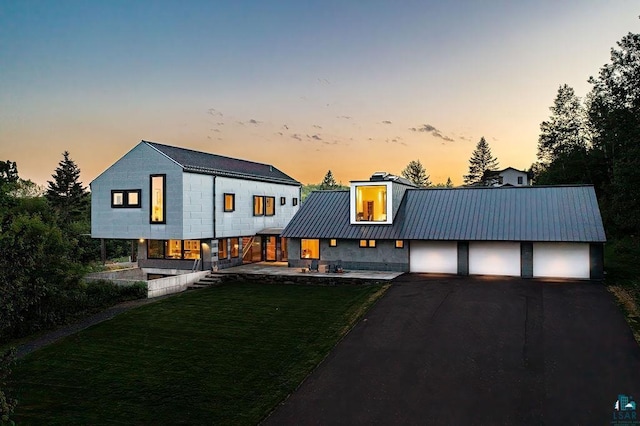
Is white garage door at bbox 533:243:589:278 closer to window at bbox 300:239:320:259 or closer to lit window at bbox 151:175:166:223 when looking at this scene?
window at bbox 300:239:320:259

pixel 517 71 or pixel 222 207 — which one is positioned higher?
pixel 517 71

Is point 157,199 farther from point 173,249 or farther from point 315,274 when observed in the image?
point 315,274

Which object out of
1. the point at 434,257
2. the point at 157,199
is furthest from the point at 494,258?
the point at 157,199

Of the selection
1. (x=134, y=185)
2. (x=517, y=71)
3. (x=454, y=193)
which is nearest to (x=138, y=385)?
(x=134, y=185)

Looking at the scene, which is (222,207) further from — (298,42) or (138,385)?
(138,385)

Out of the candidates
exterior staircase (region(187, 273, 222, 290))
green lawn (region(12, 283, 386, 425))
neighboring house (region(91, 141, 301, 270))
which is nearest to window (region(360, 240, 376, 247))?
green lawn (region(12, 283, 386, 425))
